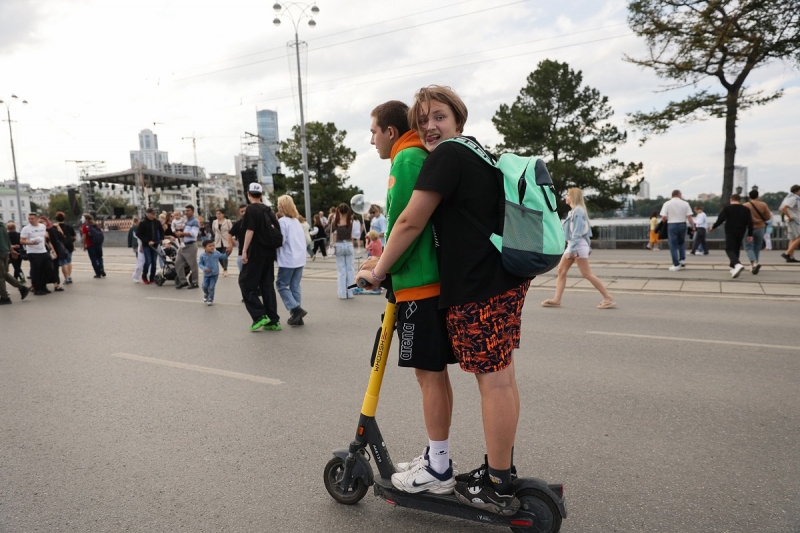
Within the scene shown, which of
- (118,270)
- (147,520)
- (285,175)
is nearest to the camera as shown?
(147,520)

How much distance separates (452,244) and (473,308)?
276 millimetres

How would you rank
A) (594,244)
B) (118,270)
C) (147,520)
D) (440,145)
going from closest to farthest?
(440,145) → (147,520) → (118,270) → (594,244)

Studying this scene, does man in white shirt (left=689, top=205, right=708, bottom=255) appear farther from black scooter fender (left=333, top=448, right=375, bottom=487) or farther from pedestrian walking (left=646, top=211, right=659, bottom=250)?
black scooter fender (left=333, top=448, right=375, bottom=487)

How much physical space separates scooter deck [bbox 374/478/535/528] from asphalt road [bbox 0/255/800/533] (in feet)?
0.45

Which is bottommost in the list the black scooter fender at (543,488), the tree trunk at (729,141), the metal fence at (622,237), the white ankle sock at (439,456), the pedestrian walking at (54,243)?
the metal fence at (622,237)

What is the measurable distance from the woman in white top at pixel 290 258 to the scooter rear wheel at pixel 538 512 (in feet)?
18.8

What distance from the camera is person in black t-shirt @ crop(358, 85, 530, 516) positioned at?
7.64ft

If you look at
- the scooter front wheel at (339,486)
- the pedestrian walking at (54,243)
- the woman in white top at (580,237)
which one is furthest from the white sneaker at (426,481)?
the pedestrian walking at (54,243)

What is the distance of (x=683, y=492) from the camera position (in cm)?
290

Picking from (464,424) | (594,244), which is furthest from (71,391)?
(594,244)

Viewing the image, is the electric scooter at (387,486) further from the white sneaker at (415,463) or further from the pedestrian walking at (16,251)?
the pedestrian walking at (16,251)

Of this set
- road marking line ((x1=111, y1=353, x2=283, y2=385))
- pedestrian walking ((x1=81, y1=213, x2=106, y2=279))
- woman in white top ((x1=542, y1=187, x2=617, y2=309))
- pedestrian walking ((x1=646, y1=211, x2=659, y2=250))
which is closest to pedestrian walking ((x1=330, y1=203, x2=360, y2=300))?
woman in white top ((x1=542, y1=187, x2=617, y2=309))

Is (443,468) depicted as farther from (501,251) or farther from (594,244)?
(594,244)

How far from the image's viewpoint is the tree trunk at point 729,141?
69.1 ft
